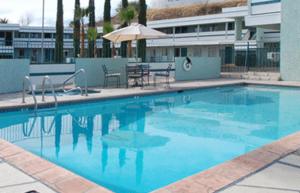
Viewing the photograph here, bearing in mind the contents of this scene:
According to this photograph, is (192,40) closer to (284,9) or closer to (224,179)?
(284,9)

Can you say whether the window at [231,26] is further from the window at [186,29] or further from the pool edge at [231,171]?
the pool edge at [231,171]

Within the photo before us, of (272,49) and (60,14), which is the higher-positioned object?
(60,14)

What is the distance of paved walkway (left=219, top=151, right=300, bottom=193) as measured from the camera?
13.2ft

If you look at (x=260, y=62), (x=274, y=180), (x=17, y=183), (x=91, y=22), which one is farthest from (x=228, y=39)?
(x=17, y=183)

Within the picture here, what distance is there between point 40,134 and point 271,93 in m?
10.5

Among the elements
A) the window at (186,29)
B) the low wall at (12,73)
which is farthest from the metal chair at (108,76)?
the window at (186,29)

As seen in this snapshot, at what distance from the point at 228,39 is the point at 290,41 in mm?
26189

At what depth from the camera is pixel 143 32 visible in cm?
1489

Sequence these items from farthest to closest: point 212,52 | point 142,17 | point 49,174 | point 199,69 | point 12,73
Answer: point 212,52
point 142,17
point 199,69
point 12,73
point 49,174

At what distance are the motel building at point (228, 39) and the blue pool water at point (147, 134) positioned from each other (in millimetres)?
6598

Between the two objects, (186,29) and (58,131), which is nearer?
(58,131)

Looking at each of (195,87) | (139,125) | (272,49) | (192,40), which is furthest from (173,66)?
(192,40)

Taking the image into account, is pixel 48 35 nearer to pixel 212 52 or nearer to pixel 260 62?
pixel 212 52

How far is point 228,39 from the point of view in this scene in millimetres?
44969
